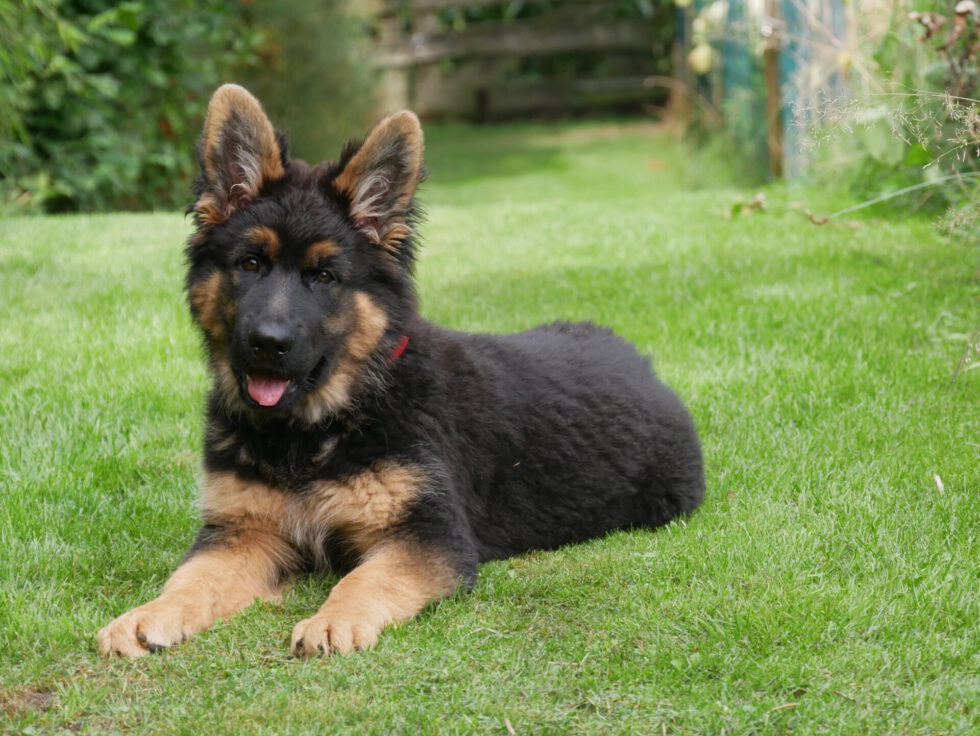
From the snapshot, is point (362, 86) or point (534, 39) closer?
point (362, 86)

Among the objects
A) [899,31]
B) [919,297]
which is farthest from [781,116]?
[919,297]

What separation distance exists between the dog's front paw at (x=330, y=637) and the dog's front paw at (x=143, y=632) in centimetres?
40

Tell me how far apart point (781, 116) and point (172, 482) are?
32.8 feet

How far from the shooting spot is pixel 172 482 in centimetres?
526

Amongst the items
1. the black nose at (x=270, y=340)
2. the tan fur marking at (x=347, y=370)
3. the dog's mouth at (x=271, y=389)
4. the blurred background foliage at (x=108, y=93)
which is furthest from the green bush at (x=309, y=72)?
the black nose at (x=270, y=340)

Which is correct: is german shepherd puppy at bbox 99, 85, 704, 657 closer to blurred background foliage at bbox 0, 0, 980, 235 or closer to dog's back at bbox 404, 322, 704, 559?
dog's back at bbox 404, 322, 704, 559

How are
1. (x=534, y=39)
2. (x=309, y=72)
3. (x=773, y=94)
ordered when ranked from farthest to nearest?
(x=534, y=39), (x=309, y=72), (x=773, y=94)

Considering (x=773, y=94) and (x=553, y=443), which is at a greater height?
(x=773, y=94)

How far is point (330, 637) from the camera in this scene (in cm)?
361

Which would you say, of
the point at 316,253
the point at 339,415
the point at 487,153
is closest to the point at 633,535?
the point at 339,415

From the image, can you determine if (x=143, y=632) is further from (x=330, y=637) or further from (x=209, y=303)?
(x=209, y=303)

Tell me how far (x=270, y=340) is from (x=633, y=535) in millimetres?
1745

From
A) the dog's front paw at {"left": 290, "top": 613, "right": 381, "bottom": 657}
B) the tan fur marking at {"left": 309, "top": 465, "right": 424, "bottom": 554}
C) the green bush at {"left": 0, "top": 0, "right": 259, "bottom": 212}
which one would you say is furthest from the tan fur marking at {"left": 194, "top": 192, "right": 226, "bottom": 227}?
the green bush at {"left": 0, "top": 0, "right": 259, "bottom": 212}

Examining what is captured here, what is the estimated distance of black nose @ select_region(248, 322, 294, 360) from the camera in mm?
3859
